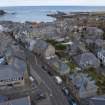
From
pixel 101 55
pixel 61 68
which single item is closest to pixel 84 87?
pixel 61 68

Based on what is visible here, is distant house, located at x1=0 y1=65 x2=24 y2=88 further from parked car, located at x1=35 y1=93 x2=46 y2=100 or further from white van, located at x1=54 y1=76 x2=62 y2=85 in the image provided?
white van, located at x1=54 y1=76 x2=62 y2=85

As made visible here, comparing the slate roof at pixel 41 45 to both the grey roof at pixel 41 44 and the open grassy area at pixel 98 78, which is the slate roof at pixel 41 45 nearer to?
the grey roof at pixel 41 44

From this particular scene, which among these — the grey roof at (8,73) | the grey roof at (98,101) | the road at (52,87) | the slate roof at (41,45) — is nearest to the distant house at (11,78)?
the grey roof at (8,73)

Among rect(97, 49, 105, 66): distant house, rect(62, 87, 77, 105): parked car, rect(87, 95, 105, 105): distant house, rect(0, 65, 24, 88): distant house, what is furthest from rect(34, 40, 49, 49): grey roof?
rect(87, 95, 105, 105): distant house

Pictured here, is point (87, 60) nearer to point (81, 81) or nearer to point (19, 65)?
point (81, 81)

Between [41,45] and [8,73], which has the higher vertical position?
[41,45]

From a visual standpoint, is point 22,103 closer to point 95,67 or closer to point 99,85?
point 99,85

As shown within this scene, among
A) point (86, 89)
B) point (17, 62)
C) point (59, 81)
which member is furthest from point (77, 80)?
point (17, 62)
